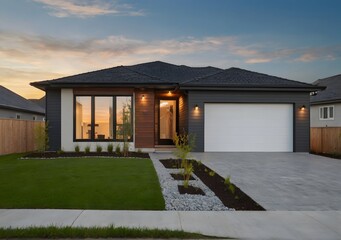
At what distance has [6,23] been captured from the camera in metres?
14.5

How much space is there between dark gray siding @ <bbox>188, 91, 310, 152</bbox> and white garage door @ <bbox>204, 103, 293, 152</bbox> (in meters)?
0.30

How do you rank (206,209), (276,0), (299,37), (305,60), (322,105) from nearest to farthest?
(206,209) → (276,0) → (299,37) → (305,60) → (322,105)

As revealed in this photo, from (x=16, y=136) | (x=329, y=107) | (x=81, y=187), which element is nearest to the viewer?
(x=81, y=187)

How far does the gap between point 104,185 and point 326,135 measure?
14.2 metres

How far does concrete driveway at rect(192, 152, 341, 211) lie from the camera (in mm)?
6062

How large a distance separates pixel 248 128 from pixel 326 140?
15.4 feet

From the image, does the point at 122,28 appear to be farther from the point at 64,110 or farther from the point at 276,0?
the point at 276,0

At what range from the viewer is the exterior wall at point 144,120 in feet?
52.5

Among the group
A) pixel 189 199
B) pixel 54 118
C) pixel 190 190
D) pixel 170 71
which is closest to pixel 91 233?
pixel 189 199

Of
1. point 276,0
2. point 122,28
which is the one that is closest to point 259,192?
point 276,0

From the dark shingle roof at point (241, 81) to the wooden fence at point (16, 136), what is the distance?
30.2 feet

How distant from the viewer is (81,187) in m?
6.98

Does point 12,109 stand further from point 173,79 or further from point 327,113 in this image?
point 327,113

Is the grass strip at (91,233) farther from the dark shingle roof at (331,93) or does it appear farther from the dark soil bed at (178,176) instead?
the dark shingle roof at (331,93)
